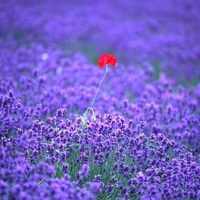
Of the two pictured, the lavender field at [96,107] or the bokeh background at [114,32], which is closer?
the lavender field at [96,107]

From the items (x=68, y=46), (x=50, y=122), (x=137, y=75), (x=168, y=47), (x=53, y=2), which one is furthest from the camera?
(x=53, y=2)

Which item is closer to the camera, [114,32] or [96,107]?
[96,107]

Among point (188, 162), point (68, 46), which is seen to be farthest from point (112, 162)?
point (68, 46)

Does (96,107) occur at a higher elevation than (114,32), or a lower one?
lower

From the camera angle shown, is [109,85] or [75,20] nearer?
[109,85]

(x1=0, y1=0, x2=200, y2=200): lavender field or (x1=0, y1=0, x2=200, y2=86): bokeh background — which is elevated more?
(x1=0, y1=0, x2=200, y2=86): bokeh background

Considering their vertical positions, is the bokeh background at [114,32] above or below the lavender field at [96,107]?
above

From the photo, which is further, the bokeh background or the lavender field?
the bokeh background

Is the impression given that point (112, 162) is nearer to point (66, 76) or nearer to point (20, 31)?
point (66, 76)
